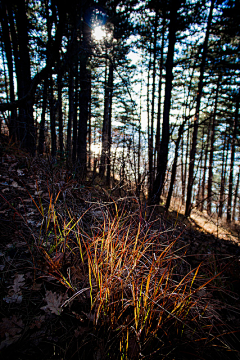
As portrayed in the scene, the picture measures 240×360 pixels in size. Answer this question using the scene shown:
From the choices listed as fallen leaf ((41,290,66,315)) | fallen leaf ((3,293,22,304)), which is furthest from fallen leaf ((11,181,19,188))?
fallen leaf ((41,290,66,315))

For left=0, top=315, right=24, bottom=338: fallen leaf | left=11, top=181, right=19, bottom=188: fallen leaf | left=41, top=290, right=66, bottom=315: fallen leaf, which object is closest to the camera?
left=0, top=315, right=24, bottom=338: fallen leaf

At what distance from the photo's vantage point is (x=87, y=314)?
1.04 meters

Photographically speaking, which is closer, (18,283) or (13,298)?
(13,298)

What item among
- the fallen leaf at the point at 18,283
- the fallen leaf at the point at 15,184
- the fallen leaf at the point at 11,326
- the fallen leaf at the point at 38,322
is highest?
the fallen leaf at the point at 15,184

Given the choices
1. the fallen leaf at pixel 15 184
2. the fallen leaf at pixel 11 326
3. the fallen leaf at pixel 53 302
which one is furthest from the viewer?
the fallen leaf at pixel 15 184

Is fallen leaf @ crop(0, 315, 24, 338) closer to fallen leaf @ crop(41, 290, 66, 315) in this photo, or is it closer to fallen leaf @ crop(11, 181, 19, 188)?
fallen leaf @ crop(41, 290, 66, 315)

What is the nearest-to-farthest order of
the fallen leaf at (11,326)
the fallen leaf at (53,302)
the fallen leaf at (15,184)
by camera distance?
the fallen leaf at (11,326)
the fallen leaf at (53,302)
the fallen leaf at (15,184)

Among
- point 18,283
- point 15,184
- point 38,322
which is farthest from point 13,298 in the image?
point 15,184

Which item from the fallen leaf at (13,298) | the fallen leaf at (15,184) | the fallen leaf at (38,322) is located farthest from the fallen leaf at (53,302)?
the fallen leaf at (15,184)

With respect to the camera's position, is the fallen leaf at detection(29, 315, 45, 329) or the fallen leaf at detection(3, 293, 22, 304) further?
the fallen leaf at detection(3, 293, 22, 304)

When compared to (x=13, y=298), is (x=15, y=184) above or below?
above

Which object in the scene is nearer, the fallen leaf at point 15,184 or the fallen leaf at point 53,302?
the fallen leaf at point 53,302

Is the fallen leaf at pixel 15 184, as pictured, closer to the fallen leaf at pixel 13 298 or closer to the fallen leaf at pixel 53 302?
the fallen leaf at pixel 13 298

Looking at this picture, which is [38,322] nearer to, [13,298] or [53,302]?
[53,302]
